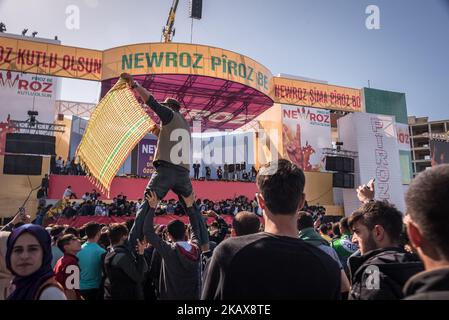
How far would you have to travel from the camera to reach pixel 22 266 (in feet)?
6.85

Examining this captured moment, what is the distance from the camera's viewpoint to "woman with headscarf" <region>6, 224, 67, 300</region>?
1942 mm

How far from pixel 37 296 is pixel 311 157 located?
22.8 m

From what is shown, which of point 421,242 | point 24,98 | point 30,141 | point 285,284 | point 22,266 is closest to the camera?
point 421,242

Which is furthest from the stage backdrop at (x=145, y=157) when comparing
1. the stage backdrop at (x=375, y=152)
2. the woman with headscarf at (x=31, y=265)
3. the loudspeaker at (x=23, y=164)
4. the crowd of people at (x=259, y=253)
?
the woman with headscarf at (x=31, y=265)

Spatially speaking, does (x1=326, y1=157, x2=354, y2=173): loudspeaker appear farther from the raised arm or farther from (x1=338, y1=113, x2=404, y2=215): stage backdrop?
the raised arm

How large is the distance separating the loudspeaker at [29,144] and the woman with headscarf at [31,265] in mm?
13861

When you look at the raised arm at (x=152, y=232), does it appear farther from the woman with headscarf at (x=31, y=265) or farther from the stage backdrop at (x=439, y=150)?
the stage backdrop at (x=439, y=150)

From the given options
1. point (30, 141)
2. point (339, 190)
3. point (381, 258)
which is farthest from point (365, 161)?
point (381, 258)

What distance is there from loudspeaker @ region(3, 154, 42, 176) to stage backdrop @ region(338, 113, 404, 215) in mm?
18563

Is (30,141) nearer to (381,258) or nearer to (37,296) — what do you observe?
(37,296)

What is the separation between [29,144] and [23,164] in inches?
38.6

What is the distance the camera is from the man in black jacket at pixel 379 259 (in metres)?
1.79

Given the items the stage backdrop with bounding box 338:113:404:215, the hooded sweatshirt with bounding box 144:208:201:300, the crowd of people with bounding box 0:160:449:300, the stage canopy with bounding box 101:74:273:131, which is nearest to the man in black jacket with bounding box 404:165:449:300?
the crowd of people with bounding box 0:160:449:300

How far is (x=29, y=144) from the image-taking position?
1445 cm
